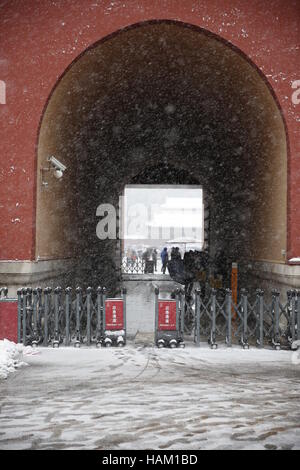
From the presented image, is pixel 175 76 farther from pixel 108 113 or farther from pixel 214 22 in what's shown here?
pixel 214 22

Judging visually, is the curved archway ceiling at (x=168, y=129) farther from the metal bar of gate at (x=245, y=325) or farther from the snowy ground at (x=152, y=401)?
the snowy ground at (x=152, y=401)

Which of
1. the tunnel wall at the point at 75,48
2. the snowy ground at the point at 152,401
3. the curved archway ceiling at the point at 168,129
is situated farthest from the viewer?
the curved archway ceiling at the point at 168,129

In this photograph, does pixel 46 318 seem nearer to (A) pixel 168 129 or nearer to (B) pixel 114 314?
(B) pixel 114 314

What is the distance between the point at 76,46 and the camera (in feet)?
36.3

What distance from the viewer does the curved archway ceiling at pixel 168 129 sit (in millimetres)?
11742

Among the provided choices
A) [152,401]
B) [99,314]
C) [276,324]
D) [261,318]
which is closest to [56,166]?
[99,314]

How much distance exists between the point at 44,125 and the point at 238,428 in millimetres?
7689

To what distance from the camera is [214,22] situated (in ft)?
36.7

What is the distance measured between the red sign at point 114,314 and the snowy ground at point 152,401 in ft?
2.50

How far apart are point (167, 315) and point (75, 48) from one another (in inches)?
225

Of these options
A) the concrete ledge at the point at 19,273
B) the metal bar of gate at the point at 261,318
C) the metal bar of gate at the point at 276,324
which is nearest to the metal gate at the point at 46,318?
the concrete ledge at the point at 19,273

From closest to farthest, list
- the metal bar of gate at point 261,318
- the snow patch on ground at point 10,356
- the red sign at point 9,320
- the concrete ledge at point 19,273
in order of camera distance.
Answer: the snow patch on ground at point 10,356 → the red sign at point 9,320 → the metal bar of gate at point 261,318 → the concrete ledge at point 19,273

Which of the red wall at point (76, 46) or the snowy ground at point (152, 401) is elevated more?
the red wall at point (76, 46)
